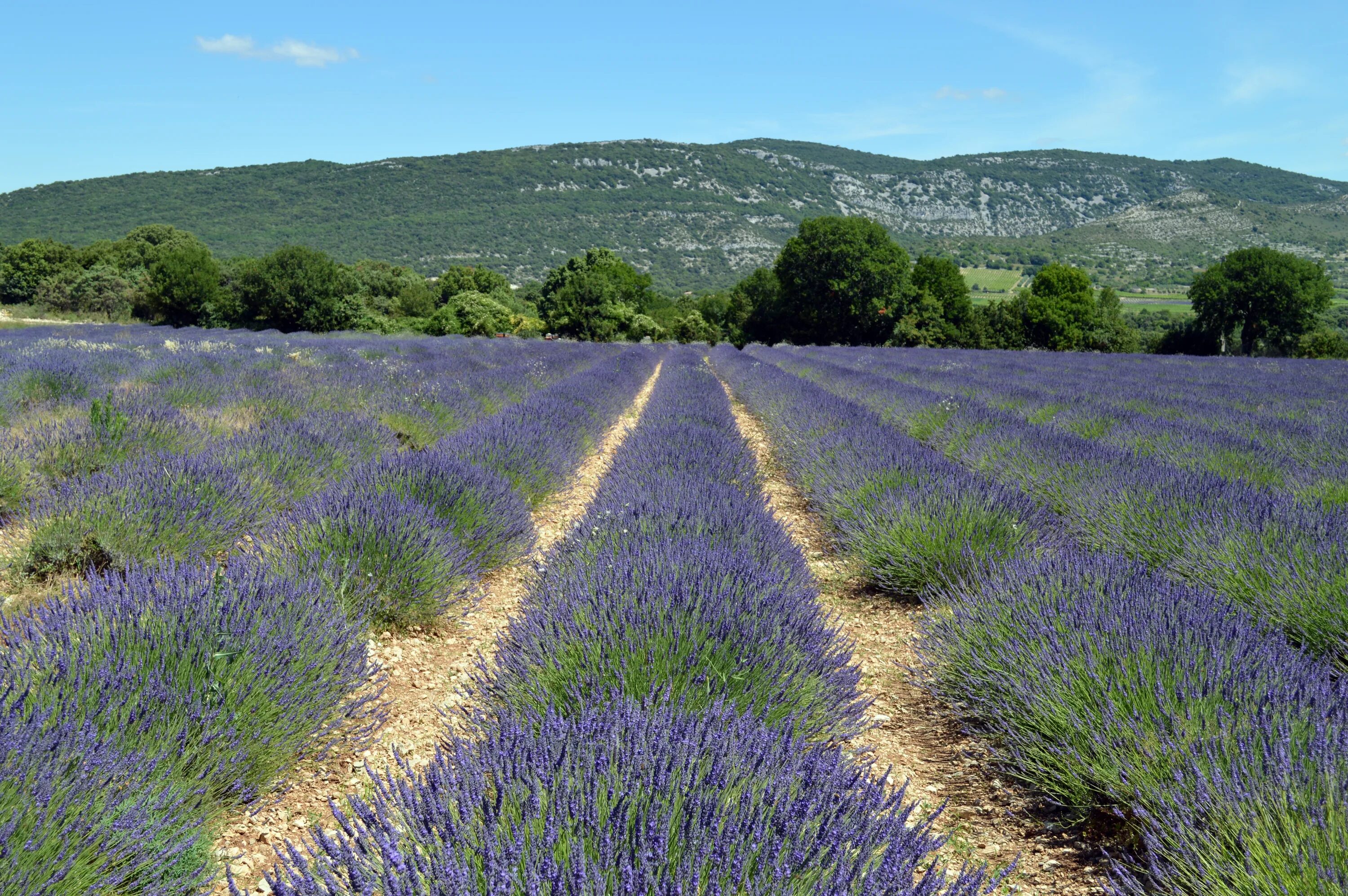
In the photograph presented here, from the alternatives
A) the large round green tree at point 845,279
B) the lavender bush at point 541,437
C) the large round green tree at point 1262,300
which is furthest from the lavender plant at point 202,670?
the large round green tree at point 1262,300

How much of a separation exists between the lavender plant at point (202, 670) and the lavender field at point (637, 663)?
13 millimetres

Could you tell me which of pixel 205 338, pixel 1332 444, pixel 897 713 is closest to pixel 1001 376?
pixel 1332 444

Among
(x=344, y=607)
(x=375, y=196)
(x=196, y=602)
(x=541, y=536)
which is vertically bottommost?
(x=541, y=536)

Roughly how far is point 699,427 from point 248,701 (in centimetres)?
491

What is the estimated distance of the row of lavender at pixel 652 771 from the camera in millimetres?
1140

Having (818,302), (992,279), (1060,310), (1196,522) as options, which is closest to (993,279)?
(992,279)

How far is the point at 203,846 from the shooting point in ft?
5.55

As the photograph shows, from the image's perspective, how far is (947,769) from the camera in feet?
7.84

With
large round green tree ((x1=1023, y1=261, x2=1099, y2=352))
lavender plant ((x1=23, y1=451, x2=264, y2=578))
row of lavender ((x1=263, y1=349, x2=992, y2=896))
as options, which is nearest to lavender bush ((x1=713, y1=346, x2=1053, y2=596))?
row of lavender ((x1=263, y1=349, x2=992, y2=896))

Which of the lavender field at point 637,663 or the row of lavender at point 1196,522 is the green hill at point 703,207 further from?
the row of lavender at point 1196,522

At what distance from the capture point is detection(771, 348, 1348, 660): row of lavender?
2.68m

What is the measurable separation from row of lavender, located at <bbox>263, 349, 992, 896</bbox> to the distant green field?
3232 inches

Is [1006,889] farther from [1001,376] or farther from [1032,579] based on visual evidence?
[1001,376]

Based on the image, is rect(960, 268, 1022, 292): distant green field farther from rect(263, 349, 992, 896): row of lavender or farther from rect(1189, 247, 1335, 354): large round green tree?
rect(263, 349, 992, 896): row of lavender
